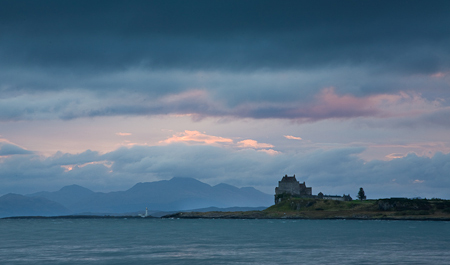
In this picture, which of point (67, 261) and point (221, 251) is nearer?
point (67, 261)

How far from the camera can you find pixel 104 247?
290ft

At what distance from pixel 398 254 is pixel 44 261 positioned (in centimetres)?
5229

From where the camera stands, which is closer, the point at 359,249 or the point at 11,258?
the point at 11,258

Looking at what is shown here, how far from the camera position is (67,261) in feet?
220

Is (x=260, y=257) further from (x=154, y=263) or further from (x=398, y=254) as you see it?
(x=398, y=254)

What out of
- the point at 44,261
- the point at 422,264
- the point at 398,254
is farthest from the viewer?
the point at 398,254

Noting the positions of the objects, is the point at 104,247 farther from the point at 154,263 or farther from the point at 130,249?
the point at 154,263

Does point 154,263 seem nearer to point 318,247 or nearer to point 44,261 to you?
point 44,261

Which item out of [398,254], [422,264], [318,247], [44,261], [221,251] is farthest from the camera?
[318,247]

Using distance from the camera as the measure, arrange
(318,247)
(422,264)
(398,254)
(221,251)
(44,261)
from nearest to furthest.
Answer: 1. (422,264)
2. (44,261)
3. (398,254)
4. (221,251)
5. (318,247)

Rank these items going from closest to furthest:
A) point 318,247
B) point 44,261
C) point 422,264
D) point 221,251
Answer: point 422,264
point 44,261
point 221,251
point 318,247

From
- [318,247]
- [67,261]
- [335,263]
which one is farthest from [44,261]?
[318,247]

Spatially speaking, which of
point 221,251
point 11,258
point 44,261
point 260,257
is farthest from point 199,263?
point 11,258

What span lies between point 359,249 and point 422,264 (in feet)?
68.2
